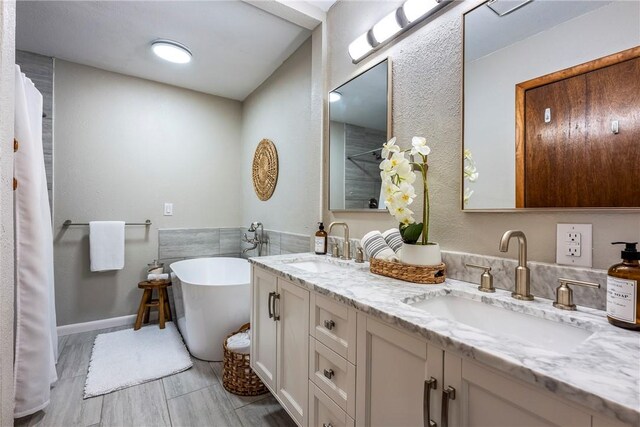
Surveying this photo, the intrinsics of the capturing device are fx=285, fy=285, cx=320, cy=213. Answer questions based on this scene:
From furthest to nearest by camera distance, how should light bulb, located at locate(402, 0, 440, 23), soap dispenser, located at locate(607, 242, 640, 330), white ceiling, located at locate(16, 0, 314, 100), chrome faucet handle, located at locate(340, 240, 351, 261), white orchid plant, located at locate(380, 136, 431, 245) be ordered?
white ceiling, located at locate(16, 0, 314, 100) < chrome faucet handle, located at locate(340, 240, 351, 261) < light bulb, located at locate(402, 0, 440, 23) < white orchid plant, located at locate(380, 136, 431, 245) < soap dispenser, located at locate(607, 242, 640, 330)

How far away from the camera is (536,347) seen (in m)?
0.59

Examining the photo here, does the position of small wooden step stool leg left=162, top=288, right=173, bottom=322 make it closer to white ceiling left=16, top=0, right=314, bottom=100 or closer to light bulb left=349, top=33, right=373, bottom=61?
white ceiling left=16, top=0, right=314, bottom=100

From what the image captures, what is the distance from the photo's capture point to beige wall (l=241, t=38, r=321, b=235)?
2.15 meters

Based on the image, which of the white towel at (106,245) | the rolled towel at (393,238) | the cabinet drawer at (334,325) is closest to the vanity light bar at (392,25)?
the rolled towel at (393,238)

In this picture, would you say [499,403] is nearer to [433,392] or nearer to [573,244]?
[433,392]

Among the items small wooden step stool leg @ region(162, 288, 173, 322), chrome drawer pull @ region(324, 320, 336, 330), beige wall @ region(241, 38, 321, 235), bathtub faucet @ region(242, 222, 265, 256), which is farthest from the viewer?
bathtub faucet @ region(242, 222, 265, 256)

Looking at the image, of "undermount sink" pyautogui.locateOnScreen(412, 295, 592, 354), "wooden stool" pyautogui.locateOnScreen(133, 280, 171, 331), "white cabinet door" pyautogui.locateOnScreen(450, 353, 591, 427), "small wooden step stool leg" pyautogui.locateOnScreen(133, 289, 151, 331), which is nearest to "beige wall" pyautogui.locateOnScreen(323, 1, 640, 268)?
"undermount sink" pyautogui.locateOnScreen(412, 295, 592, 354)

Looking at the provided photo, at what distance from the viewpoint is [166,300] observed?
2799 mm

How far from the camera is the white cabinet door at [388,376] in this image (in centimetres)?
72

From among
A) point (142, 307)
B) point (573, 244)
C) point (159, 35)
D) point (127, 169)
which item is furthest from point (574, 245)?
point (127, 169)

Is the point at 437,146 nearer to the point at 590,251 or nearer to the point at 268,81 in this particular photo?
the point at 590,251

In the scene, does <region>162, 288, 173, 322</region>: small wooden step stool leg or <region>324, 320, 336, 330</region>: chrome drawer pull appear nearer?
<region>324, 320, 336, 330</region>: chrome drawer pull

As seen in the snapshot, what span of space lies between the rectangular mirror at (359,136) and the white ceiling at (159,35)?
0.81 meters

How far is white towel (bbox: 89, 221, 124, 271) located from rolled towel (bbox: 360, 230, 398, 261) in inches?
94.4
